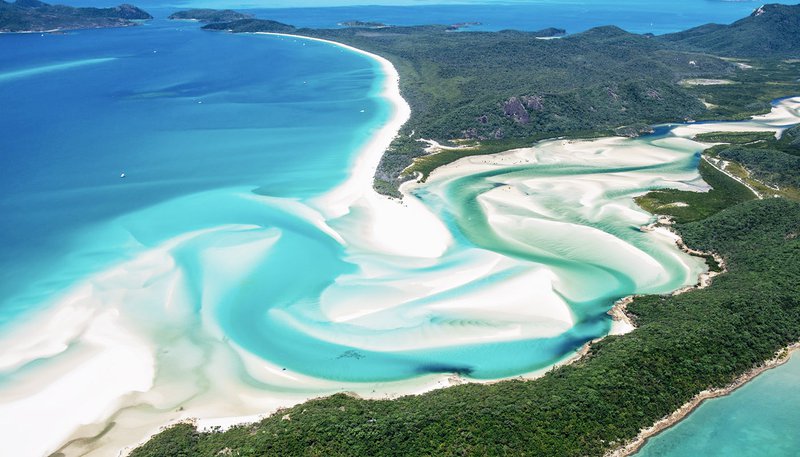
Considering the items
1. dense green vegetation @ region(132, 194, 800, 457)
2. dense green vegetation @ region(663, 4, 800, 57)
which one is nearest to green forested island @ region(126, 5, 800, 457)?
dense green vegetation @ region(132, 194, 800, 457)

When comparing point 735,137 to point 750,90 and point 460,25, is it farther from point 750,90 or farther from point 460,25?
point 460,25

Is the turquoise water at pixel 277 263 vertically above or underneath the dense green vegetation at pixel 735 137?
underneath

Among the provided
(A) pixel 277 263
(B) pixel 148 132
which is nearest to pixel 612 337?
(A) pixel 277 263

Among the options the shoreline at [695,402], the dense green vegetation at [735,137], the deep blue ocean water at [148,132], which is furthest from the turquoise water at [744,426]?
the dense green vegetation at [735,137]

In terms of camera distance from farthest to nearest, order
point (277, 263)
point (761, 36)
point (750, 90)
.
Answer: point (761, 36), point (750, 90), point (277, 263)

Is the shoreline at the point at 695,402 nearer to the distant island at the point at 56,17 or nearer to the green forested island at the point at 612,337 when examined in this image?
the green forested island at the point at 612,337
